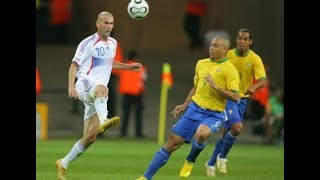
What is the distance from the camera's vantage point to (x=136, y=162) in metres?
21.2

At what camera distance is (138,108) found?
30312 mm

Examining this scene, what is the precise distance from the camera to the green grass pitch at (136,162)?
60.0ft

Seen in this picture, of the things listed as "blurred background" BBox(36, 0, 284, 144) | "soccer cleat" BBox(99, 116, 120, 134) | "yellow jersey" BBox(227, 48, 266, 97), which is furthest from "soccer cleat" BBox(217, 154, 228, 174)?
"blurred background" BBox(36, 0, 284, 144)

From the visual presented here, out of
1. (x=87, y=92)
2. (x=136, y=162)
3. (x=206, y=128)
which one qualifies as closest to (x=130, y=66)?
(x=87, y=92)

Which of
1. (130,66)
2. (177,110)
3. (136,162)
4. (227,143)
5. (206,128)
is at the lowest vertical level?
(136,162)

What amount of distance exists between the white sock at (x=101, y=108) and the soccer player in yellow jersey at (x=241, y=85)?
10.5ft

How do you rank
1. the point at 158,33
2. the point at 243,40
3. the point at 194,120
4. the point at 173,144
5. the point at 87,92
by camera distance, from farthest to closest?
the point at 158,33, the point at 243,40, the point at 87,92, the point at 194,120, the point at 173,144

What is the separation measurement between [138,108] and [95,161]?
29.2ft

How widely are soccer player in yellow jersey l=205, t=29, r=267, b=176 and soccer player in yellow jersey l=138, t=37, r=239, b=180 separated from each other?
1.78 m

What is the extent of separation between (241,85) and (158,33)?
69.3 ft

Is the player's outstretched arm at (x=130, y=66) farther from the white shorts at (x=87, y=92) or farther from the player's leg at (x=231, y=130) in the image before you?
the player's leg at (x=231, y=130)

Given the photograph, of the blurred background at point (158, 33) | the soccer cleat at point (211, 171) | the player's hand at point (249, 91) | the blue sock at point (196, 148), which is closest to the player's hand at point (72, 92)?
the blue sock at point (196, 148)

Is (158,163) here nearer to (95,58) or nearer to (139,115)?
(95,58)

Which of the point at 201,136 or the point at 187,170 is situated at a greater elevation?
the point at 201,136
